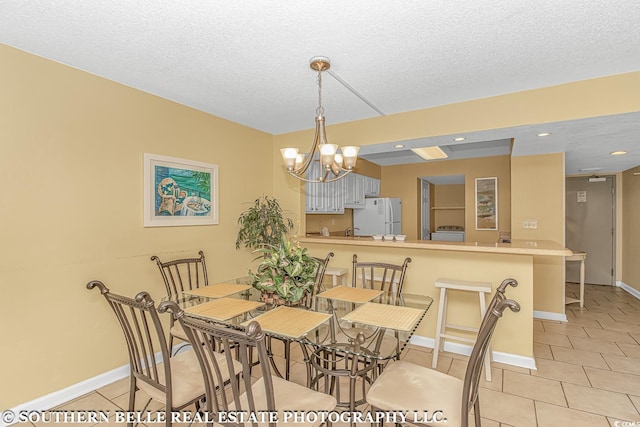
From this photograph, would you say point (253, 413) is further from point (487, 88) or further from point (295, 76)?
point (487, 88)

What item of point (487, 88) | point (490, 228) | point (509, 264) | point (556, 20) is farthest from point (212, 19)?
point (490, 228)

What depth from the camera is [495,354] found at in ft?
9.62

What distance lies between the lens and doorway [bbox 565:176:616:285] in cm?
572

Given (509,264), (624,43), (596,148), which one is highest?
(624,43)

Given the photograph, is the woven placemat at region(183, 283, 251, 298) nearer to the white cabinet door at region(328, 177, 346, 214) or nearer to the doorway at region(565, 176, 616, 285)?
the white cabinet door at region(328, 177, 346, 214)

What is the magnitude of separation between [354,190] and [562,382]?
3.82 meters

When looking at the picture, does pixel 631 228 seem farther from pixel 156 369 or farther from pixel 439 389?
pixel 156 369

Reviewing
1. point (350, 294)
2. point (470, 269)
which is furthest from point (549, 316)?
point (350, 294)

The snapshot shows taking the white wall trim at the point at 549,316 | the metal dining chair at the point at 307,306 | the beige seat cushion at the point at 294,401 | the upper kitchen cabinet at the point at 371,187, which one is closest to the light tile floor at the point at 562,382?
the white wall trim at the point at 549,316

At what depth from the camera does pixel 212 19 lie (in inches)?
68.3

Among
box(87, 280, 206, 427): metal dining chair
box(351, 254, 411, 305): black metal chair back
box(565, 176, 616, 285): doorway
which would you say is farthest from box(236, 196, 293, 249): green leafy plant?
box(565, 176, 616, 285): doorway

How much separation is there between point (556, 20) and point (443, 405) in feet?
6.90

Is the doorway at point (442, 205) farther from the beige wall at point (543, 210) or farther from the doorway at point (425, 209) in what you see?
the beige wall at point (543, 210)

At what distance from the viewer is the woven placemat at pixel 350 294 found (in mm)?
2273
